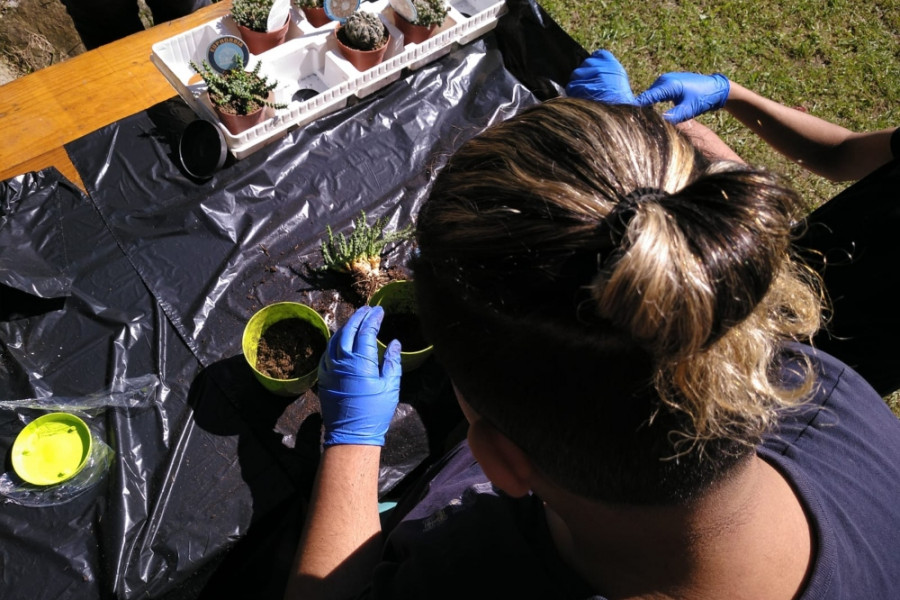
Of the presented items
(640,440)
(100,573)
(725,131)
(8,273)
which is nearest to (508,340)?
(640,440)

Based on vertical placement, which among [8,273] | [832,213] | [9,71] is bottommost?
[9,71]

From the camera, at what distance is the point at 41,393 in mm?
1449

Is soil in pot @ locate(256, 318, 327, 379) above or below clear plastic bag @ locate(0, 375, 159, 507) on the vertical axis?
above

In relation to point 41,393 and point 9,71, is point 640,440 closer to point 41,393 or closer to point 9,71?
point 41,393

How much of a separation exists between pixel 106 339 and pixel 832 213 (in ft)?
6.63

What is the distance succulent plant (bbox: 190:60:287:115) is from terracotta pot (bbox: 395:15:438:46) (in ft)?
1.92

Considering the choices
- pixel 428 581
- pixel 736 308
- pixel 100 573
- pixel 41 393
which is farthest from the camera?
pixel 41 393

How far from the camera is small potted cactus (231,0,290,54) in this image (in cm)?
200

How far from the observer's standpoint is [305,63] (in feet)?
6.97

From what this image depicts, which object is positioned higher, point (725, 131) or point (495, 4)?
point (495, 4)

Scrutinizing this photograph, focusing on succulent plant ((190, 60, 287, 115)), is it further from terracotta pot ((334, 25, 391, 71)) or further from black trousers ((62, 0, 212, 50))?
black trousers ((62, 0, 212, 50))

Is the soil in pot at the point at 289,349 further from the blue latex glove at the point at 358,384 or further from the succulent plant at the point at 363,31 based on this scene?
the succulent plant at the point at 363,31

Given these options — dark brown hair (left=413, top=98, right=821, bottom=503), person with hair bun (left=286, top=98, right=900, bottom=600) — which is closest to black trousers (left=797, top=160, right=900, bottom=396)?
person with hair bun (left=286, top=98, right=900, bottom=600)

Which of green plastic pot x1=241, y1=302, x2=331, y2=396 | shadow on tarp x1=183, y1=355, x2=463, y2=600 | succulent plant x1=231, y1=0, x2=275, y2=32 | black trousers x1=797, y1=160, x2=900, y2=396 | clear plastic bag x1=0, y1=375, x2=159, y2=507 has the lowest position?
shadow on tarp x1=183, y1=355, x2=463, y2=600
